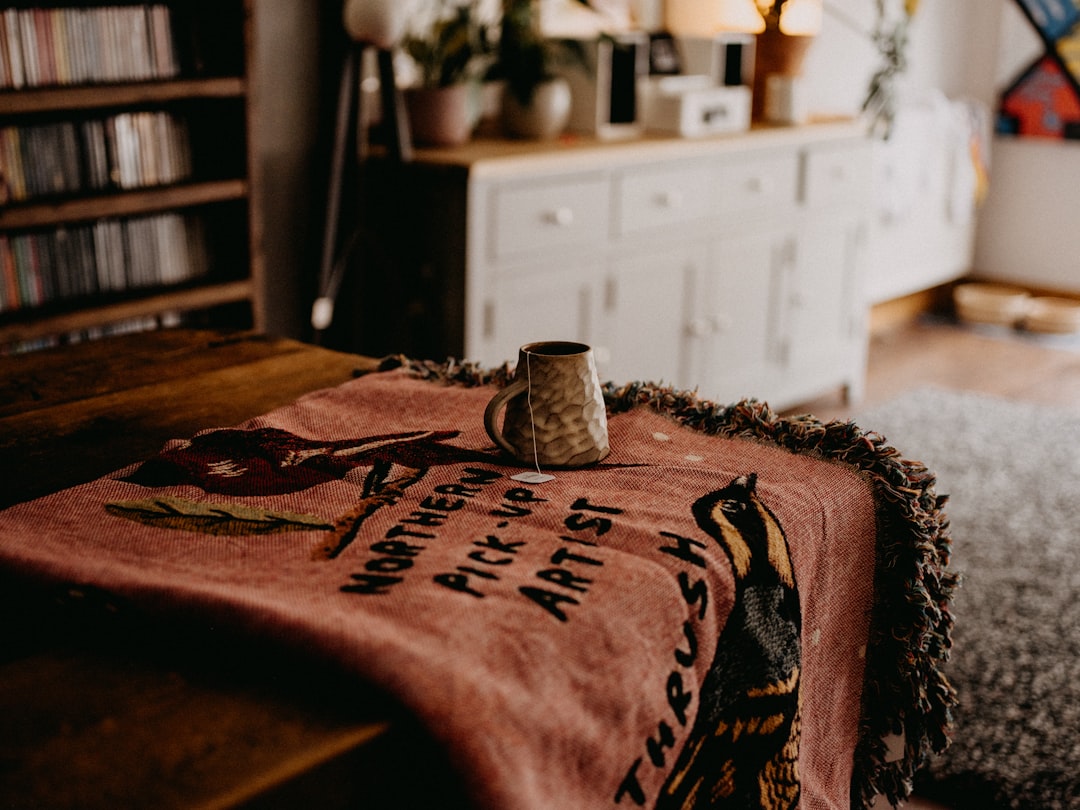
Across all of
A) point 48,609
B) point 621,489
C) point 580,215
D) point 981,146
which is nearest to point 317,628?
point 48,609

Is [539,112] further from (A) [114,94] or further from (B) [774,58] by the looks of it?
(A) [114,94]

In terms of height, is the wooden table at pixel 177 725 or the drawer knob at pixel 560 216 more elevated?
the drawer knob at pixel 560 216

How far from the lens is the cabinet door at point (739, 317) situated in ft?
10.8

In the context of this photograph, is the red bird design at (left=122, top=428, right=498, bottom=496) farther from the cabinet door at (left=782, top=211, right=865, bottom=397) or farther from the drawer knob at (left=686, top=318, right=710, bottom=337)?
the cabinet door at (left=782, top=211, right=865, bottom=397)

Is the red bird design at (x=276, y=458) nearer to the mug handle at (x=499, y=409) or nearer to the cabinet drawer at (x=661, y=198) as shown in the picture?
the mug handle at (x=499, y=409)

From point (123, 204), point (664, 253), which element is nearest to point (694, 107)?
point (664, 253)

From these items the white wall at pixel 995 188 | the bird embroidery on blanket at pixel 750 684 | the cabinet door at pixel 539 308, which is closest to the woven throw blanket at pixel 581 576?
the bird embroidery on blanket at pixel 750 684

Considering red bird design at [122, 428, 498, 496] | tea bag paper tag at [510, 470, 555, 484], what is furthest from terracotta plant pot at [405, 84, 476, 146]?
tea bag paper tag at [510, 470, 555, 484]

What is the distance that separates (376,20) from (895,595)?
1896 millimetres

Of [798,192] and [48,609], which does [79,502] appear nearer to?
[48,609]

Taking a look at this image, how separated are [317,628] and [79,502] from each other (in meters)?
0.33

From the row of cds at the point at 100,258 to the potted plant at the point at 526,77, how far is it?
3.03 feet

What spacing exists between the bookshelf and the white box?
1269 millimetres

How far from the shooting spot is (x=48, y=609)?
2.58 feet
